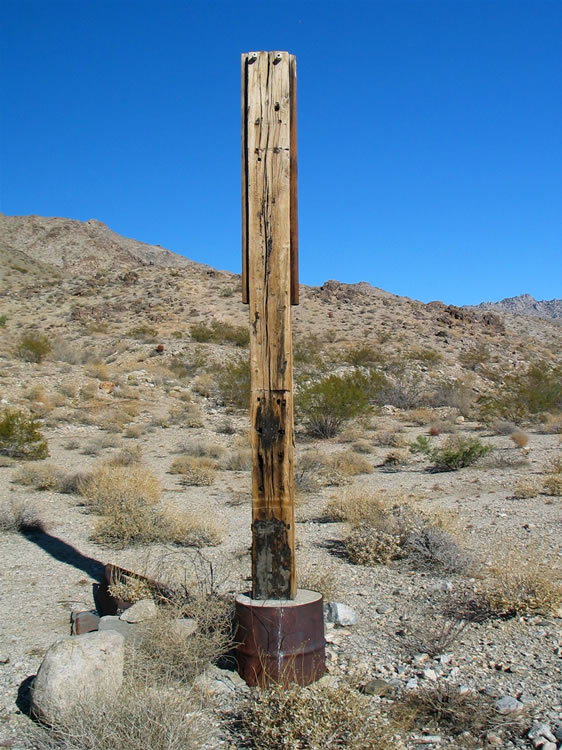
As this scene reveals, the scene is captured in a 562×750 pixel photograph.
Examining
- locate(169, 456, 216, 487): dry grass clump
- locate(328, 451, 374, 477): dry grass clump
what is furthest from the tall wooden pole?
locate(328, 451, 374, 477): dry grass clump

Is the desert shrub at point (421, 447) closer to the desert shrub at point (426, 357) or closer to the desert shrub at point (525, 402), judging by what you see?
the desert shrub at point (525, 402)

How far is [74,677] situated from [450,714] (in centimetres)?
214

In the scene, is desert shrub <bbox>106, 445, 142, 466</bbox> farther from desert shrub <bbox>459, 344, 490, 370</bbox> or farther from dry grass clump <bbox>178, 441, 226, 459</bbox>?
desert shrub <bbox>459, 344, 490, 370</bbox>

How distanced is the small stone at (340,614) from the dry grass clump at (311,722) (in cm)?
171

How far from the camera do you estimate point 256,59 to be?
13.7 ft

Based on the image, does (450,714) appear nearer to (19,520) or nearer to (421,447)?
(19,520)

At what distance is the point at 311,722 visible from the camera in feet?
10.9

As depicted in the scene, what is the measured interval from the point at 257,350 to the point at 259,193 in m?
1.01

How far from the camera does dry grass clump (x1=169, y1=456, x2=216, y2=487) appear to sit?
40.1 ft

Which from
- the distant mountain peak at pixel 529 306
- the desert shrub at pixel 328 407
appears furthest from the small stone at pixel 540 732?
the distant mountain peak at pixel 529 306

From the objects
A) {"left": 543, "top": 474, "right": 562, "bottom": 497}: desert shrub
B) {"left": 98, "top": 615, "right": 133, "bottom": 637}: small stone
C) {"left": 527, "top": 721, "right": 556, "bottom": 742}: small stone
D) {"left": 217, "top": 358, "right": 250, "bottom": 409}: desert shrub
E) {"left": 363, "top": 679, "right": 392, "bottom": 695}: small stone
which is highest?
{"left": 217, "top": 358, "right": 250, "bottom": 409}: desert shrub

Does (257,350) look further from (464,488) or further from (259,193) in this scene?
(464,488)

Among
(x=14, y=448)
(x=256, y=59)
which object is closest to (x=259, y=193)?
(x=256, y=59)

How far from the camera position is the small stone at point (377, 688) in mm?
4086
